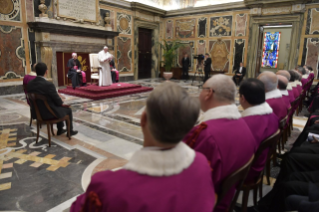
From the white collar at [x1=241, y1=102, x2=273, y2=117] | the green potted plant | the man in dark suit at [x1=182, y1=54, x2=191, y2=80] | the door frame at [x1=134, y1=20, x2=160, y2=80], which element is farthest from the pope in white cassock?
the white collar at [x1=241, y1=102, x2=273, y2=117]

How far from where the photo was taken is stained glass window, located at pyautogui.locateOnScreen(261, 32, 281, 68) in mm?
15117

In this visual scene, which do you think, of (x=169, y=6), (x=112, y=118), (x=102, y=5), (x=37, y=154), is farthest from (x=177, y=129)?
(x=169, y=6)

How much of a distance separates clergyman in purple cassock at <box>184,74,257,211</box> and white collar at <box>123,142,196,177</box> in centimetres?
50

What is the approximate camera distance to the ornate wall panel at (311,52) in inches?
366

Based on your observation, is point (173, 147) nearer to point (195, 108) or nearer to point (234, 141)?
point (195, 108)

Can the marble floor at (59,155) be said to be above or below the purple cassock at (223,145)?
below

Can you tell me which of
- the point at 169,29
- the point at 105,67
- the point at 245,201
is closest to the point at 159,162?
the point at 245,201

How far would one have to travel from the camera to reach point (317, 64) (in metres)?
9.35

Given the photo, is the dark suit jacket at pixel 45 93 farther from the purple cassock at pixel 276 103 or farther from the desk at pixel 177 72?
the desk at pixel 177 72

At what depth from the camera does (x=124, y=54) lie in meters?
11.1

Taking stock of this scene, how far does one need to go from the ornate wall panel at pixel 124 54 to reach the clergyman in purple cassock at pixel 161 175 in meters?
10.5

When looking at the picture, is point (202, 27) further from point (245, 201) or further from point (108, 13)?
point (245, 201)

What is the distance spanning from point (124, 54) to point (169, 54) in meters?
2.45

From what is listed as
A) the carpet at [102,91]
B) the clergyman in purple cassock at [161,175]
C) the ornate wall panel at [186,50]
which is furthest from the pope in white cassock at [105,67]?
the clergyman in purple cassock at [161,175]
